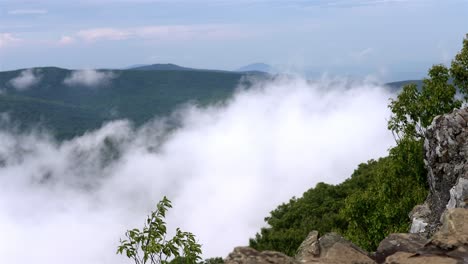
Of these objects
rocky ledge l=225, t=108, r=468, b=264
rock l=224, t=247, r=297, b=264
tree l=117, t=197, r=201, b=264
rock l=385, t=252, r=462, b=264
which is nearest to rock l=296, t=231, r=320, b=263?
rocky ledge l=225, t=108, r=468, b=264

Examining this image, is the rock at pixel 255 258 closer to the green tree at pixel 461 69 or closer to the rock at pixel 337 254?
the rock at pixel 337 254

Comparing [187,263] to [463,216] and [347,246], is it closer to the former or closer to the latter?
[347,246]

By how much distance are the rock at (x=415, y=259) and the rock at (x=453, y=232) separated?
82cm

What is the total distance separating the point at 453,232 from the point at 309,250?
521 cm

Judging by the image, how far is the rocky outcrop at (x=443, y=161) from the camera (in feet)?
90.6

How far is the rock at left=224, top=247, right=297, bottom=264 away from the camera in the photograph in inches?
553

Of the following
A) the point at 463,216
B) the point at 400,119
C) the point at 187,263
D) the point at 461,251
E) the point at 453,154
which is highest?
the point at 400,119

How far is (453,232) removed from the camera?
15383 millimetres

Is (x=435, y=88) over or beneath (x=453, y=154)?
over

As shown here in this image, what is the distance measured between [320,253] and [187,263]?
15.5 feet

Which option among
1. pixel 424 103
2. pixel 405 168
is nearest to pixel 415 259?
pixel 405 168

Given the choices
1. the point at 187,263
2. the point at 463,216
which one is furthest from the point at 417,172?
the point at 187,263

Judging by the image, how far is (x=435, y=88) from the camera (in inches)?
1454

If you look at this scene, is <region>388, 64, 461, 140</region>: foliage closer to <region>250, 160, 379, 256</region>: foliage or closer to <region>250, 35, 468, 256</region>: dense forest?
<region>250, 35, 468, 256</region>: dense forest
